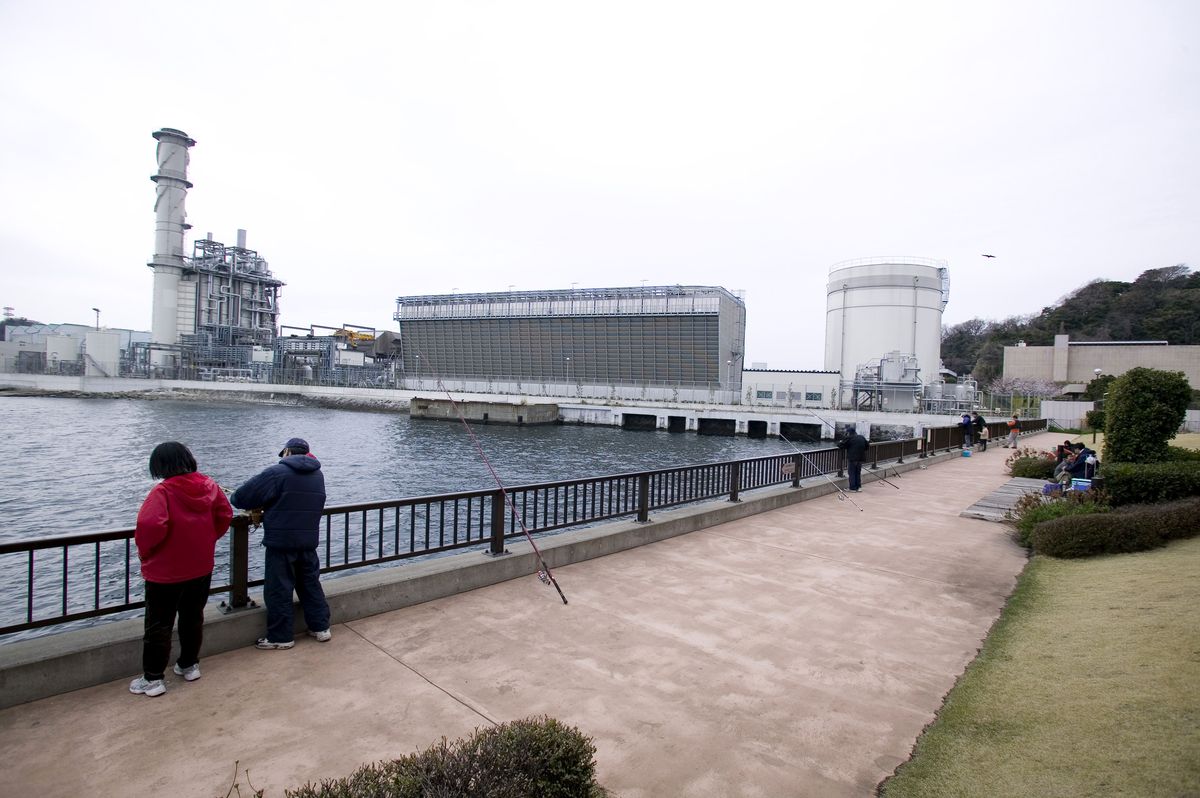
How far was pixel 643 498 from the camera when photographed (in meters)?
9.94

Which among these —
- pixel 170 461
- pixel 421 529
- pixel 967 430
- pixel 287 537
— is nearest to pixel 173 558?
pixel 170 461

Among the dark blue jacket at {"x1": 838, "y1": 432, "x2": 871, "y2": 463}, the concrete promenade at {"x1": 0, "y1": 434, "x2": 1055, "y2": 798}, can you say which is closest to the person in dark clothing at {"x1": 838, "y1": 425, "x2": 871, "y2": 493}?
the dark blue jacket at {"x1": 838, "y1": 432, "x2": 871, "y2": 463}

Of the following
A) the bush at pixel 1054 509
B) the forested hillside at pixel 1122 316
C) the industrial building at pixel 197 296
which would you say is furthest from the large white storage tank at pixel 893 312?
the industrial building at pixel 197 296

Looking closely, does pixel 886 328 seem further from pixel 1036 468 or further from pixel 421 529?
pixel 421 529

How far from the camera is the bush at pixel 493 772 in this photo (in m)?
2.66

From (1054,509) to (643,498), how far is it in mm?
7004

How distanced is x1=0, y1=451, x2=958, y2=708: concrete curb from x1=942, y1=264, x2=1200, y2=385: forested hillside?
101m

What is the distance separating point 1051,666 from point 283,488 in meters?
6.76

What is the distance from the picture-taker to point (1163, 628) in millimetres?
5199

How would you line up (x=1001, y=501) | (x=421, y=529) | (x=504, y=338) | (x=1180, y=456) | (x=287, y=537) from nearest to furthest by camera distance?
(x=287, y=537) → (x=1180, y=456) → (x=1001, y=501) → (x=421, y=529) → (x=504, y=338)

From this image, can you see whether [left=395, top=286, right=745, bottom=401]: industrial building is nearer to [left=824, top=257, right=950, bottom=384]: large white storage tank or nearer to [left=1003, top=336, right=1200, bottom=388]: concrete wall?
[left=824, top=257, right=950, bottom=384]: large white storage tank

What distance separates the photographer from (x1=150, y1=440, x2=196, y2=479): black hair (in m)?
4.57

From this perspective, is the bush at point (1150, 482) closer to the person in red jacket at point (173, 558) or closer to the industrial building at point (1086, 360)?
the person in red jacket at point (173, 558)

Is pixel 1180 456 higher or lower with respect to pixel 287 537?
higher
